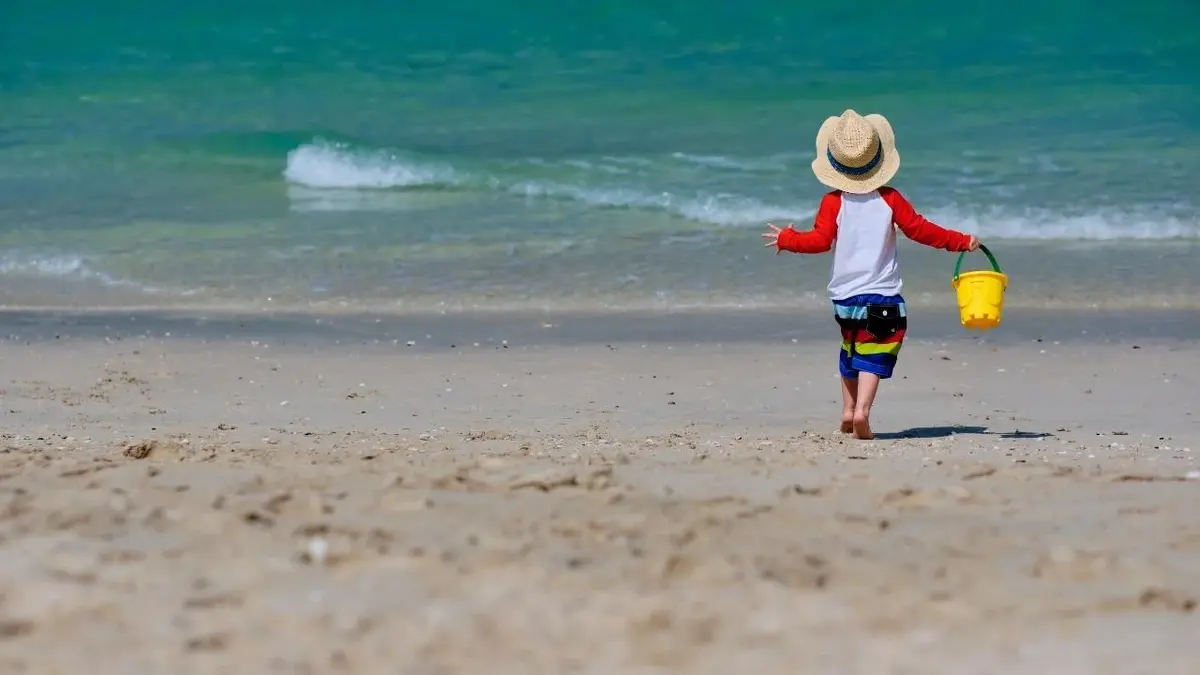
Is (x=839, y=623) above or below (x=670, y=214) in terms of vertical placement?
below

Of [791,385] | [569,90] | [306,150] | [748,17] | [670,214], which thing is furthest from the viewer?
[748,17]

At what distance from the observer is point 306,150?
13781 mm

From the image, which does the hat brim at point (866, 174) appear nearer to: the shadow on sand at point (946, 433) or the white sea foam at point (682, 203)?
the shadow on sand at point (946, 433)

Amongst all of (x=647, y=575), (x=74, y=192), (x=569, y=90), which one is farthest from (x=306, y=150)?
(x=647, y=575)

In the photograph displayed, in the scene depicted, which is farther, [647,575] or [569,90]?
[569,90]

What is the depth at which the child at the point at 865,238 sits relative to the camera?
513cm

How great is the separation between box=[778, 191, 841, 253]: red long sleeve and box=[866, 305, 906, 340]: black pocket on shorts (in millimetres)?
277

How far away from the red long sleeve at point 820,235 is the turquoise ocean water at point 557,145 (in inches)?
153

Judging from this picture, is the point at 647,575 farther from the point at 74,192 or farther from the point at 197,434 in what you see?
the point at 74,192

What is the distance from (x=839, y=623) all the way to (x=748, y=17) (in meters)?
17.0

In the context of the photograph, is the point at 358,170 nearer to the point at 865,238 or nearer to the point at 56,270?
the point at 56,270

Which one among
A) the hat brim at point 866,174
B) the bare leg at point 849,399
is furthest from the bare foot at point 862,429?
the hat brim at point 866,174

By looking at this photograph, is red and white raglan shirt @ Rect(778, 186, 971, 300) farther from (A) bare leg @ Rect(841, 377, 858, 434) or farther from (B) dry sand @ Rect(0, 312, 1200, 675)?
(B) dry sand @ Rect(0, 312, 1200, 675)

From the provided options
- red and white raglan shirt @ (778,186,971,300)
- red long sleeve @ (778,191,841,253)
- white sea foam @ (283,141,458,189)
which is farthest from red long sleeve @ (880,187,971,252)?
white sea foam @ (283,141,458,189)
